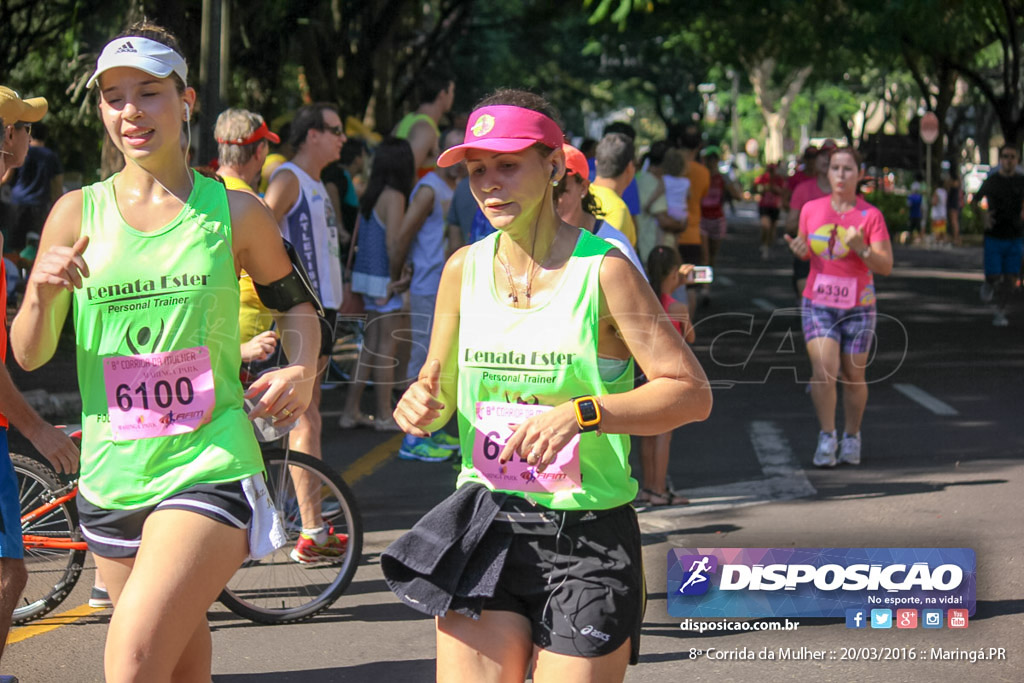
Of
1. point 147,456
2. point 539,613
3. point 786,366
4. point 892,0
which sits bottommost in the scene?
point 786,366

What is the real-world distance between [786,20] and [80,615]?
100ft

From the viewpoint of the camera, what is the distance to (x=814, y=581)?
17.5 ft

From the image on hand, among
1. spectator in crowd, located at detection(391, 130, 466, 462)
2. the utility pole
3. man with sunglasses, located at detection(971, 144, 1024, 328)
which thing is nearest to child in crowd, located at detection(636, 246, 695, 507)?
spectator in crowd, located at detection(391, 130, 466, 462)

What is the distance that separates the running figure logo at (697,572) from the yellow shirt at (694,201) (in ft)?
28.1

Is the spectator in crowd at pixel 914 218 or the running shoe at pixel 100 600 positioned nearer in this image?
the running shoe at pixel 100 600

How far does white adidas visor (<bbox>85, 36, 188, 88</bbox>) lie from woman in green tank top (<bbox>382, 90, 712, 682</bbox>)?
76 centimetres

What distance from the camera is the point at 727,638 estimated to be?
5359 millimetres

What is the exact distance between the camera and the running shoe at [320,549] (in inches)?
240

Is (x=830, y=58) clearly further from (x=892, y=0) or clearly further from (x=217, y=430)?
(x=217, y=430)

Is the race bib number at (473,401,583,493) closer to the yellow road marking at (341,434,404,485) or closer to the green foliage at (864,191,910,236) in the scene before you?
the yellow road marking at (341,434,404,485)

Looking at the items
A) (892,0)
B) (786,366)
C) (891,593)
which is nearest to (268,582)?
(891,593)

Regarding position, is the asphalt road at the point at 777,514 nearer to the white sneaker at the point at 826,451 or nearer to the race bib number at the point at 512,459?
the white sneaker at the point at 826,451

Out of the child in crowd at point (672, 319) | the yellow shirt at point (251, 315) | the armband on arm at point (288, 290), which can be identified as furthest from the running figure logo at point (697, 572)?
the armband on arm at point (288, 290)

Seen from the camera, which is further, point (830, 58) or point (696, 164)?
point (830, 58)
